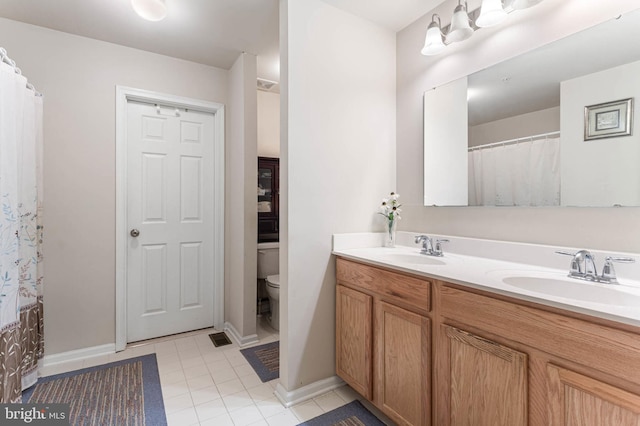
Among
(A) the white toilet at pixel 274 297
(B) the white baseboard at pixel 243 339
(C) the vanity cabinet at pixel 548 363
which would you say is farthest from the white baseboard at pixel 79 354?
(C) the vanity cabinet at pixel 548 363

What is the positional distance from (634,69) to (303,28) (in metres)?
1.57

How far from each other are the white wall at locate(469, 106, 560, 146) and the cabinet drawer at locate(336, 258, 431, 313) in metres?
0.94

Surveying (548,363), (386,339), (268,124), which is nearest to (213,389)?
(386,339)

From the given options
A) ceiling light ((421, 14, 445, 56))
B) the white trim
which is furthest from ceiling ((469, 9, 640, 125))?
the white trim

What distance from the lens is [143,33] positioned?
85.5 inches

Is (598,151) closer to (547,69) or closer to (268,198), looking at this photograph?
(547,69)

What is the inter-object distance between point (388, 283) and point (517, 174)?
2.90 ft

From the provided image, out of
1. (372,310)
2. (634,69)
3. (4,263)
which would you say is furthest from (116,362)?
(634,69)

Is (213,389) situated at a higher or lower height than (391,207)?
lower

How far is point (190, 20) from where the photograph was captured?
6.67 feet

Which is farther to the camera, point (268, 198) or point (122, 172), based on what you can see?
point (268, 198)

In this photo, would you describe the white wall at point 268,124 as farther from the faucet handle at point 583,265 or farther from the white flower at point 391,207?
the faucet handle at point 583,265

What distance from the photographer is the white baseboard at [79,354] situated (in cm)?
209

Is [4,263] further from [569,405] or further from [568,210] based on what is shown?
[568,210]
